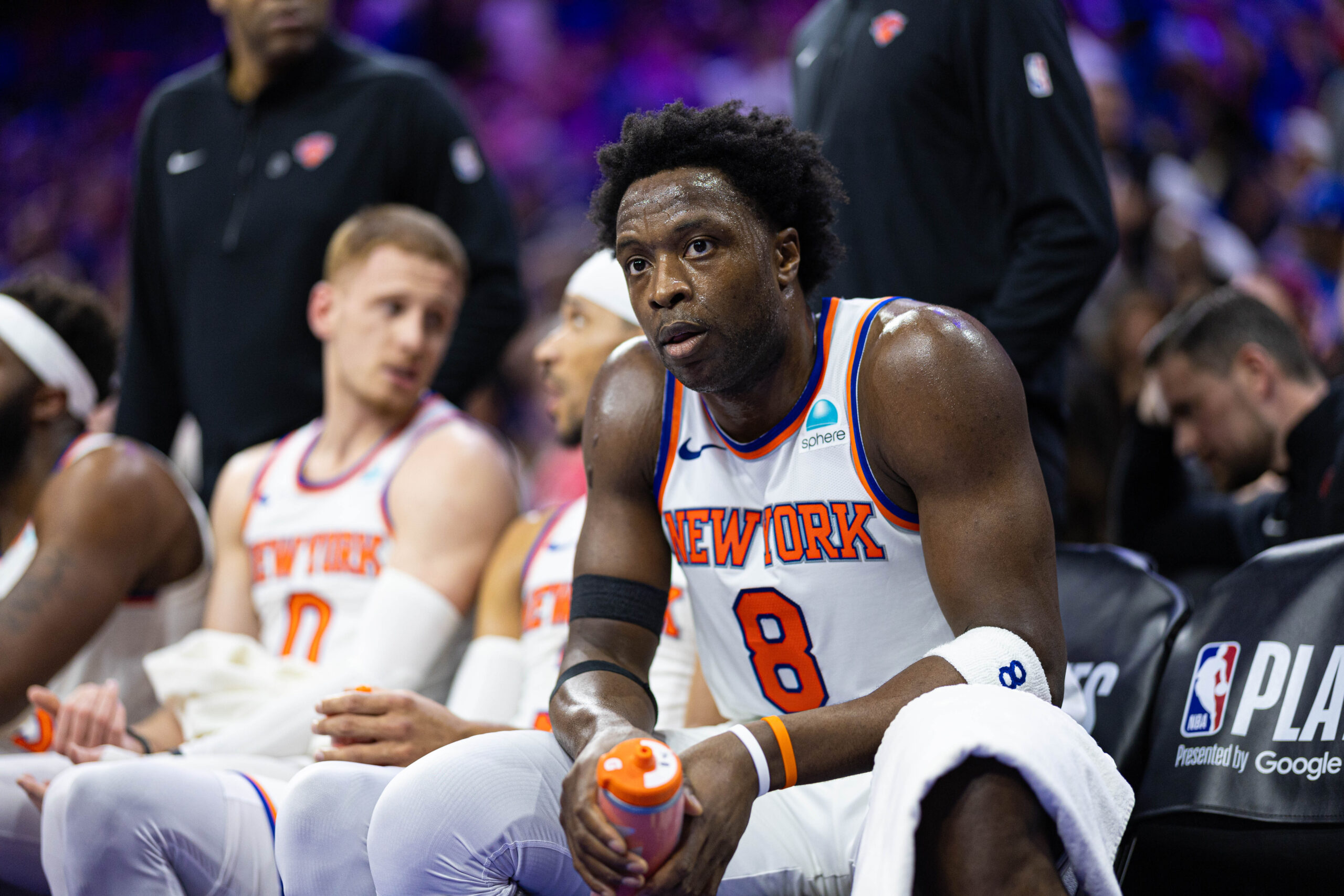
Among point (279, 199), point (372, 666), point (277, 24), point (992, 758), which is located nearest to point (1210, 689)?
point (992, 758)

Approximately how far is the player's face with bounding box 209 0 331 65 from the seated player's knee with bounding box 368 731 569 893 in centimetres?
292

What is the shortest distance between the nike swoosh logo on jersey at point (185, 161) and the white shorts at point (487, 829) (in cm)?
291

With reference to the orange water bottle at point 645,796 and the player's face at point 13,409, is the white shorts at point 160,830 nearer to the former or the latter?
the orange water bottle at point 645,796

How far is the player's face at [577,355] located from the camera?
Result: 340 centimetres

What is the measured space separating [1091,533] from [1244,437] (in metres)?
1.24

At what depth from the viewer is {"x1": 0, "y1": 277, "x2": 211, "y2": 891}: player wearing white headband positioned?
293 centimetres

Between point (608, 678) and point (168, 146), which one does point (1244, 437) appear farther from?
point (168, 146)

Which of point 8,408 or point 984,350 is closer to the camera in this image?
point 984,350

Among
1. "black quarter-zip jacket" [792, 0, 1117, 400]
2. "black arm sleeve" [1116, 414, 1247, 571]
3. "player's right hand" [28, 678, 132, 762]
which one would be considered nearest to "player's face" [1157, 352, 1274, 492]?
"black arm sleeve" [1116, 414, 1247, 571]

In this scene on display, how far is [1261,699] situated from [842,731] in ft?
3.52

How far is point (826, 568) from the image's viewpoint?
7.20ft

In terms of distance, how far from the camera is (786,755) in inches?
73.0

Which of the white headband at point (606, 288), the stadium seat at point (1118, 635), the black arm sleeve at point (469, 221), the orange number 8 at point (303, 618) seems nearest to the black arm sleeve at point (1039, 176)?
the stadium seat at point (1118, 635)

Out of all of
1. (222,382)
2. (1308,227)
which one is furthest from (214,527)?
(1308,227)
